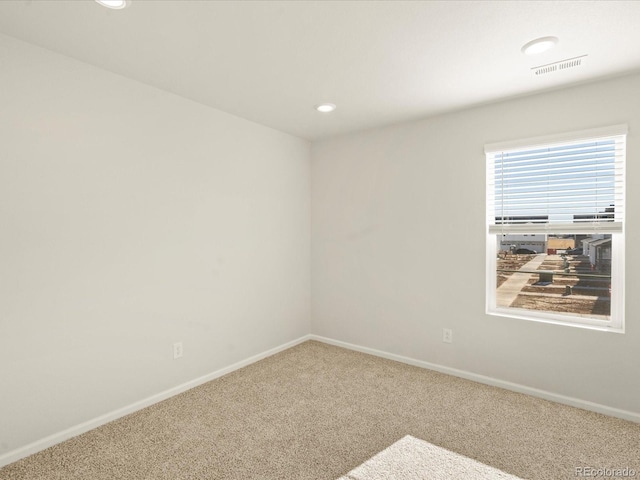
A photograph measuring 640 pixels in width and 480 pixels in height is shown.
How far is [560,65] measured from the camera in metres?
2.23

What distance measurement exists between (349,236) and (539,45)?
2.32 m

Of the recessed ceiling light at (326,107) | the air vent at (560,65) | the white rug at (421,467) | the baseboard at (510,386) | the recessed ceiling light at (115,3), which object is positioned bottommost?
the white rug at (421,467)

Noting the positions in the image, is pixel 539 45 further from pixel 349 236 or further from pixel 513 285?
pixel 349 236

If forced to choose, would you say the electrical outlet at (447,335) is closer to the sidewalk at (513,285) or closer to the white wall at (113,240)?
the sidewalk at (513,285)

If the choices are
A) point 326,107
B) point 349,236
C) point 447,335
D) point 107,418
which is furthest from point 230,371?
point 326,107

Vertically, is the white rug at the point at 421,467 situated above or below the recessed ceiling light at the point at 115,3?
below

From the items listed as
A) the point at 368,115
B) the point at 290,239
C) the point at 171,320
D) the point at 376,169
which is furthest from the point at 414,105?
the point at 171,320

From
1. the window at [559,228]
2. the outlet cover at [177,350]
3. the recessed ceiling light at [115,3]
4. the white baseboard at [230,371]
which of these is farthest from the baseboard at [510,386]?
the recessed ceiling light at [115,3]

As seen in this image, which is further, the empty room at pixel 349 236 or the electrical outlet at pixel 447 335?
the electrical outlet at pixel 447 335

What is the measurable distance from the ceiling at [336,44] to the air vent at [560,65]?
43 millimetres

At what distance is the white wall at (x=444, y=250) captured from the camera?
8.07ft

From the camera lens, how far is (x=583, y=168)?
261 cm

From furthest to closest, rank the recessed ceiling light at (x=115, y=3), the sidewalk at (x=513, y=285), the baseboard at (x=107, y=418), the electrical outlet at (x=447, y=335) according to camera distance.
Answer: the electrical outlet at (x=447, y=335) → the sidewalk at (x=513, y=285) → the baseboard at (x=107, y=418) → the recessed ceiling light at (x=115, y=3)

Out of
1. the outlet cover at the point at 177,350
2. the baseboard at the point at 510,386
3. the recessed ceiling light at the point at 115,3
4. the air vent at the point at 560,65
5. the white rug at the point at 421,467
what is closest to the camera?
the recessed ceiling light at the point at 115,3
